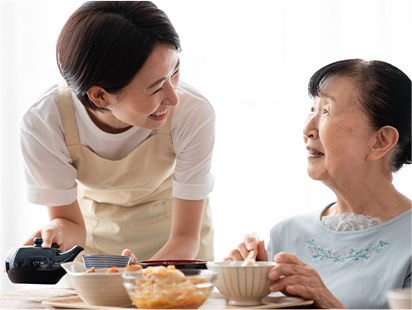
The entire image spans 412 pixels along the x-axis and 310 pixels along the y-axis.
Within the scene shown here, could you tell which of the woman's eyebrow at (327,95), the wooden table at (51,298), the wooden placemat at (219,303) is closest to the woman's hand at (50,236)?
the wooden table at (51,298)

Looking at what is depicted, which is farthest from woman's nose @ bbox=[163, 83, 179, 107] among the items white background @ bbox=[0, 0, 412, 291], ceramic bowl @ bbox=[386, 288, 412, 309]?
white background @ bbox=[0, 0, 412, 291]

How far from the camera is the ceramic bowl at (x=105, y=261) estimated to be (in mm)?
1377

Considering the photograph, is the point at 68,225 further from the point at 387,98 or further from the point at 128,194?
the point at 387,98

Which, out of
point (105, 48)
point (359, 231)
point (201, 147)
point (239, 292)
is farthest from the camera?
point (201, 147)

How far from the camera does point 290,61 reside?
3.35 m

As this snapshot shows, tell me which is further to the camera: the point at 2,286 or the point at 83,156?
the point at 2,286

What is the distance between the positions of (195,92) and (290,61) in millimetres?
1502

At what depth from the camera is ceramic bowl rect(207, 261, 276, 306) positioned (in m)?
1.12

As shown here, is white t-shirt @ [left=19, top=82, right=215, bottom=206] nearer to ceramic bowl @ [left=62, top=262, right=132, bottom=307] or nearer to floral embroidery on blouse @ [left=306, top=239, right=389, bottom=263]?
floral embroidery on blouse @ [left=306, top=239, right=389, bottom=263]

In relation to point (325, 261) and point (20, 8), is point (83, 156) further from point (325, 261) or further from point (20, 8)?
point (20, 8)

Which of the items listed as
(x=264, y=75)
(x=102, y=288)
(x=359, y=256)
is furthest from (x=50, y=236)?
(x=264, y=75)

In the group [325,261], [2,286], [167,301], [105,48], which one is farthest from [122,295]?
[2,286]

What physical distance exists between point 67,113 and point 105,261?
30.0 inches

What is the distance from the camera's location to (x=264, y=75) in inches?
134
